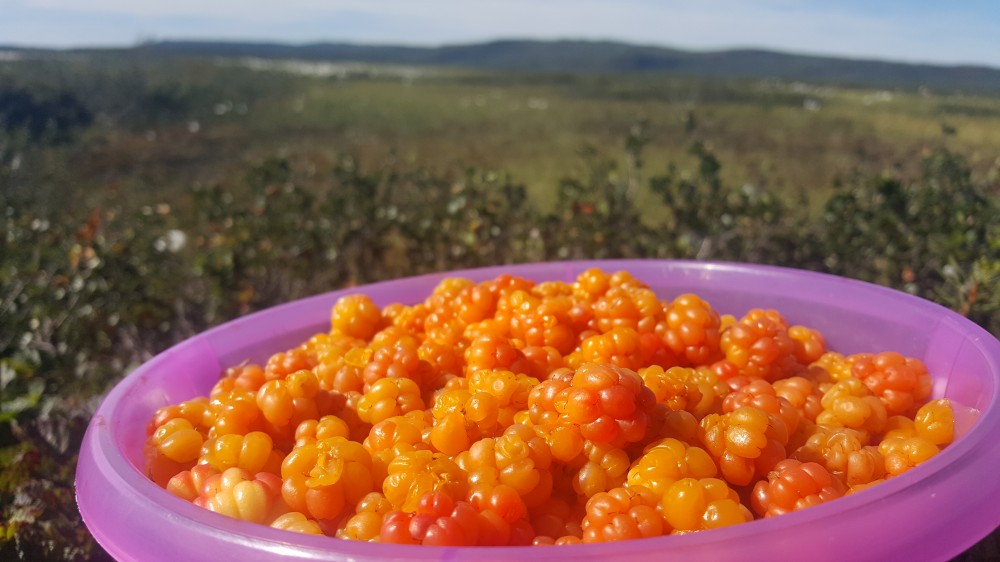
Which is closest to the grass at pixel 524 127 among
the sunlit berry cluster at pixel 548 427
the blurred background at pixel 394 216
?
the blurred background at pixel 394 216

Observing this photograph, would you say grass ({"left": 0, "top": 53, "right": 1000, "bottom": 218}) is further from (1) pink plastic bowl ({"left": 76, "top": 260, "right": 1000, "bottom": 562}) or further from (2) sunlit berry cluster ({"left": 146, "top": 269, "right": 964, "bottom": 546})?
(2) sunlit berry cluster ({"left": 146, "top": 269, "right": 964, "bottom": 546})

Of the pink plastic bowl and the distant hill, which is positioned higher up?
the distant hill

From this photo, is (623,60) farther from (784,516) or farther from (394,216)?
(784,516)

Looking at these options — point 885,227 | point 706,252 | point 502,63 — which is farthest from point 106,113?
point 502,63

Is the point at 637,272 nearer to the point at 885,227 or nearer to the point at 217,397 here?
the point at 885,227

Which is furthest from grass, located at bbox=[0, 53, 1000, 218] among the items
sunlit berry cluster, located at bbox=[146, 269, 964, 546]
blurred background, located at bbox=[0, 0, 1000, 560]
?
sunlit berry cluster, located at bbox=[146, 269, 964, 546]

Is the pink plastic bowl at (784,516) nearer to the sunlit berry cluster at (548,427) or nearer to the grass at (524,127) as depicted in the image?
the sunlit berry cluster at (548,427)

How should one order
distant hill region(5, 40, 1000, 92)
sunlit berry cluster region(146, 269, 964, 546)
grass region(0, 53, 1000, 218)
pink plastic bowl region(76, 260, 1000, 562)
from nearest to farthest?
pink plastic bowl region(76, 260, 1000, 562), sunlit berry cluster region(146, 269, 964, 546), grass region(0, 53, 1000, 218), distant hill region(5, 40, 1000, 92)
